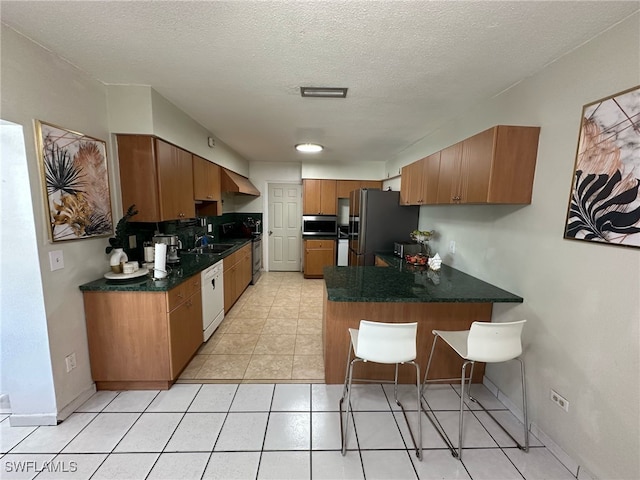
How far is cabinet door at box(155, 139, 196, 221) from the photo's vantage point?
2.41 metres

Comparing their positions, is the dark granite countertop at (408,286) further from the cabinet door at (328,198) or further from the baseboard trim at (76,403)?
the cabinet door at (328,198)

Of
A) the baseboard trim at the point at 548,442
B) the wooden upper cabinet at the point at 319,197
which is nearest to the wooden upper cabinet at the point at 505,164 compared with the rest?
the baseboard trim at the point at 548,442

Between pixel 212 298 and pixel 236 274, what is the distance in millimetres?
971

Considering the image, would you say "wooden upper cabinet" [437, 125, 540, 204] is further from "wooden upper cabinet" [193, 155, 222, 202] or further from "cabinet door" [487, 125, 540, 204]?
"wooden upper cabinet" [193, 155, 222, 202]

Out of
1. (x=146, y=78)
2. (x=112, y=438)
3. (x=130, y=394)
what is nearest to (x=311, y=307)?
(x=130, y=394)

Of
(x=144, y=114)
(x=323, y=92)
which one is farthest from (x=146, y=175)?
(x=323, y=92)

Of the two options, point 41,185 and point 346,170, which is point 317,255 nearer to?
point 346,170

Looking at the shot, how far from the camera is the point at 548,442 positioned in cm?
165

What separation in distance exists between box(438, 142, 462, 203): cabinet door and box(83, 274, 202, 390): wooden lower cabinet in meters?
2.55

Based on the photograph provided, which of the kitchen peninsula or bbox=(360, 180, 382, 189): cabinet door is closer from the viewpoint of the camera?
the kitchen peninsula

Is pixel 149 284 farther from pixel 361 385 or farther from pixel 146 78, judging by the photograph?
pixel 361 385

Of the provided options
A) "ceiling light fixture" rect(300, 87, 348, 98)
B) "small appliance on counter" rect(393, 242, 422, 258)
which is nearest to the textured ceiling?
"ceiling light fixture" rect(300, 87, 348, 98)

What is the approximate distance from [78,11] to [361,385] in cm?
312

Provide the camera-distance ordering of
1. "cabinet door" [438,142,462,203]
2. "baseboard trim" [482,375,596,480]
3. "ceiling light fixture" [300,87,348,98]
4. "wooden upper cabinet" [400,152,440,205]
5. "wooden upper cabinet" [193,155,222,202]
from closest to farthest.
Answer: "baseboard trim" [482,375,596,480] < "ceiling light fixture" [300,87,348,98] < "cabinet door" [438,142,462,203] < "wooden upper cabinet" [400,152,440,205] < "wooden upper cabinet" [193,155,222,202]
